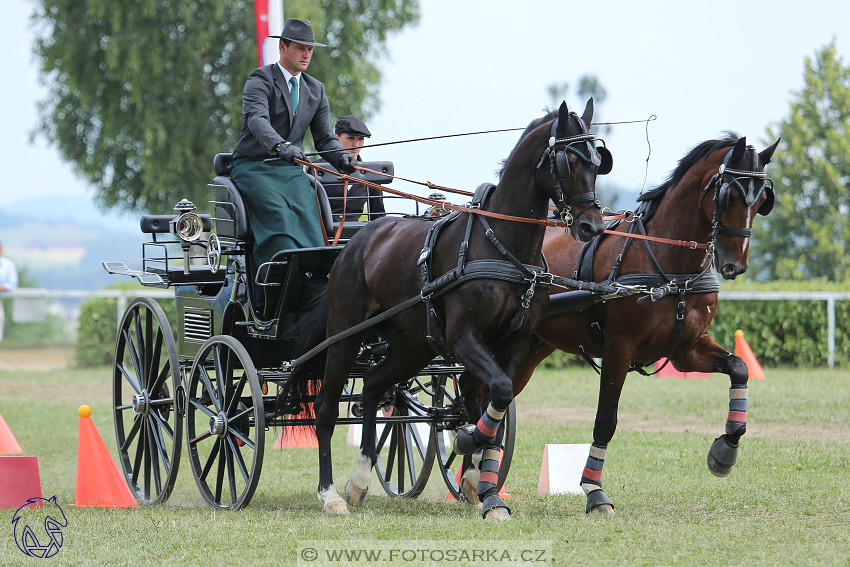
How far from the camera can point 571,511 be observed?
6.29 metres

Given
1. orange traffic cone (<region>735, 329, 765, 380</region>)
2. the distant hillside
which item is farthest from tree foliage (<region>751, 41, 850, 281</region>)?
the distant hillside

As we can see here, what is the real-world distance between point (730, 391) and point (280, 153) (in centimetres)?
292

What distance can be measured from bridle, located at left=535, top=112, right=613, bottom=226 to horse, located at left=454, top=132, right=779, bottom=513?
2.52 feet

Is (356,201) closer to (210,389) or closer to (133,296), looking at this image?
(210,389)

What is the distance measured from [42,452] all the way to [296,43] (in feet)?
16.5

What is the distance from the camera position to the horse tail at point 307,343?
686 cm

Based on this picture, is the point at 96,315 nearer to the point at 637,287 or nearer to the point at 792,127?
the point at 637,287

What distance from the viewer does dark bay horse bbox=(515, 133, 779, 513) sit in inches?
238

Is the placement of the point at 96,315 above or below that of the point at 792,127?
below

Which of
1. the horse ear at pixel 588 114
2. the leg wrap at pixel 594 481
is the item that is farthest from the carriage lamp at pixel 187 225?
the leg wrap at pixel 594 481

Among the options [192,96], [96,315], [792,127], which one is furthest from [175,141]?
[792,127]

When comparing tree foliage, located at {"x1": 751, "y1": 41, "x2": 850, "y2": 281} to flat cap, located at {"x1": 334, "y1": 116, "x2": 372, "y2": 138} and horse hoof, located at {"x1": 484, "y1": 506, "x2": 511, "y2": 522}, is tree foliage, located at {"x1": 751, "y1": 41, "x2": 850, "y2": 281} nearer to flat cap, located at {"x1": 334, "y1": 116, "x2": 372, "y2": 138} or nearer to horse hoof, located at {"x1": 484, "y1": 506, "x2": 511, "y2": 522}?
flat cap, located at {"x1": 334, "y1": 116, "x2": 372, "y2": 138}

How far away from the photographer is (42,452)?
1009cm

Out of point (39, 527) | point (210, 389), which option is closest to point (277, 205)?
point (210, 389)
